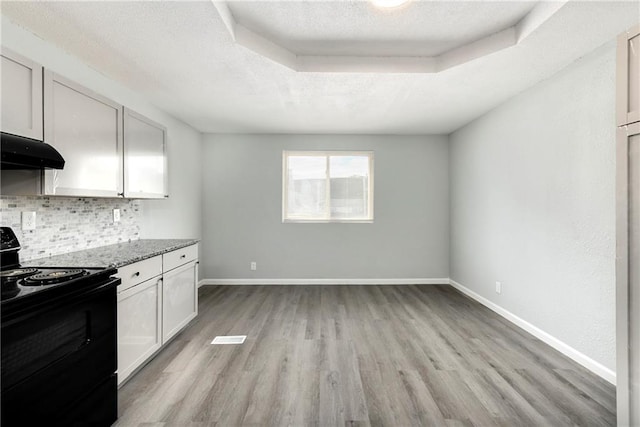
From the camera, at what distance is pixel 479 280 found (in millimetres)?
3990

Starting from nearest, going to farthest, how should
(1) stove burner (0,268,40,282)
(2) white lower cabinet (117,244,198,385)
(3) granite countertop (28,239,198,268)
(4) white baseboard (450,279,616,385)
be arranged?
(1) stove burner (0,268,40,282), (3) granite countertop (28,239,198,268), (2) white lower cabinet (117,244,198,385), (4) white baseboard (450,279,616,385)

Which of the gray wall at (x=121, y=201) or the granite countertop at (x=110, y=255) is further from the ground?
the gray wall at (x=121, y=201)

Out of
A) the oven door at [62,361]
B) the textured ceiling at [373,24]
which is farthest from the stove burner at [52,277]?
the textured ceiling at [373,24]

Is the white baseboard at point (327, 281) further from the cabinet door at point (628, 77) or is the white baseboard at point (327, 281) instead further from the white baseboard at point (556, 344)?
the cabinet door at point (628, 77)

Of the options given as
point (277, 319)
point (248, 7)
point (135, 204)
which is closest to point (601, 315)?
point (277, 319)

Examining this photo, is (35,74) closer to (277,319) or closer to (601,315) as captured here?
(277,319)

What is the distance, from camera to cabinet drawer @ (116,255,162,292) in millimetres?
2018

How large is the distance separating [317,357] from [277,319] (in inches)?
38.1

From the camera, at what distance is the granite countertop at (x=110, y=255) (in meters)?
1.92

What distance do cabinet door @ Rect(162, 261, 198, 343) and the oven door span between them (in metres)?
0.83

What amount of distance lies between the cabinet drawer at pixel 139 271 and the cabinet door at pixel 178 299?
6.8 inches

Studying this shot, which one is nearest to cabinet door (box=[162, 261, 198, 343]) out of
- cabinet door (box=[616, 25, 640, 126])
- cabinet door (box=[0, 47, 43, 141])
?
cabinet door (box=[0, 47, 43, 141])

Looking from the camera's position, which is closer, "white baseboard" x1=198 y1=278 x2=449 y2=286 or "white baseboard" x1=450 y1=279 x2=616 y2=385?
"white baseboard" x1=450 y1=279 x2=616 y2=385

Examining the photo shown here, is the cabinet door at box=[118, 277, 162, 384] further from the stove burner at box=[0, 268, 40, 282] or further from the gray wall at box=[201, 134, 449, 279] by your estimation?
the gray wall at box=[201, 134, 449, 279]
